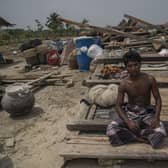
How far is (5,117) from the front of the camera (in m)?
5.00

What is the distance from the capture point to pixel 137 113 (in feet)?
9.73

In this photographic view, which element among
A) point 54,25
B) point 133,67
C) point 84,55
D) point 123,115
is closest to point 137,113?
point 123,115

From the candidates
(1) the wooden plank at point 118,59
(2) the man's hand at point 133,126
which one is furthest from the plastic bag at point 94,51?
(2) the man's hand at point 133,126

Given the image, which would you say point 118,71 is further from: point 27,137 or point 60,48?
point 60,48

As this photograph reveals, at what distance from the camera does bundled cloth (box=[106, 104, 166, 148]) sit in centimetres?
273

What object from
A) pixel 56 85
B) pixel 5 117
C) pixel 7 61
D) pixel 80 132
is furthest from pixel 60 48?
pixel 80 132

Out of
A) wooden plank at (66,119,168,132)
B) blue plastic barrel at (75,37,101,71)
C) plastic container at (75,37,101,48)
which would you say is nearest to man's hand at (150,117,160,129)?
wooden plank at (66,119,168,132)

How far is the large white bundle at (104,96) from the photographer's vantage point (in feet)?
12.8

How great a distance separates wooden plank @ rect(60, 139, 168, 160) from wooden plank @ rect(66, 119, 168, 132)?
0.34m

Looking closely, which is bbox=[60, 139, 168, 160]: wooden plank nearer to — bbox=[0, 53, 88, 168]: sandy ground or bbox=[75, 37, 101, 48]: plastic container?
bbox=[0, 53, 88, 168]: sandy ground

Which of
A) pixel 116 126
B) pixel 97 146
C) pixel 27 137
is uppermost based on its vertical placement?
pixel 116 126

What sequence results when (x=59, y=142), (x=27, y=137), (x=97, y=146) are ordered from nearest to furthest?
(x=97, y=146), (x=59, y=142), (x=27, y=137)

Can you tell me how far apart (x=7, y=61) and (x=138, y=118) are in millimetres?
11131

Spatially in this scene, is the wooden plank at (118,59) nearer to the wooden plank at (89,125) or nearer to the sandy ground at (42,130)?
the sandy ground at (42,130)
